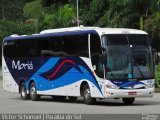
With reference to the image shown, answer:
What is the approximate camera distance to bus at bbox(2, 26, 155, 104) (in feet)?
78.0

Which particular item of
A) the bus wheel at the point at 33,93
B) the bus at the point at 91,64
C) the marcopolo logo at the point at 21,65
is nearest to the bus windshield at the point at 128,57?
the bus at the point at 91,64

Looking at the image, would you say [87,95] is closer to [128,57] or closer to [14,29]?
[128,57]

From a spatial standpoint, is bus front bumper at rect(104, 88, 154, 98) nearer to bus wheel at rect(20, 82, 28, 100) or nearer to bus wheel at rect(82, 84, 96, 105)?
bus wheel at rect(82, 84, 96, 105)

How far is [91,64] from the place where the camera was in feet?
80.1

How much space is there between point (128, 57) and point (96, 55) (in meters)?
1.24

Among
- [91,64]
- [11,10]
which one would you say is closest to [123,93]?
[91,64]

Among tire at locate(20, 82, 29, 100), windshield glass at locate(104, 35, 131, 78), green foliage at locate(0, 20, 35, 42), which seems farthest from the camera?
green foliage at locate(0, 20, 35, 42)

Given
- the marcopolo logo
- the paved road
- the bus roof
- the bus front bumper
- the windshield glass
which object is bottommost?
the paved road

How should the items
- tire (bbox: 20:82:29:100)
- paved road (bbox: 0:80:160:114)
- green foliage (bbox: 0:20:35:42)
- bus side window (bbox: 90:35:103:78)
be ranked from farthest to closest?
1. green foliage (bbox: 0:20:35:42)
2. tire (bbox: 20:82:29:100)
3. bus side window (bbox: 90:35:103:78)
4. paved road (bbox: 0:80:160:114)

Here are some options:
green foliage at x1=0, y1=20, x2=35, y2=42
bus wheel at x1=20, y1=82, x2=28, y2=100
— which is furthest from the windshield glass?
green foliage at x1=0, y1=20, x2=35, y2=42

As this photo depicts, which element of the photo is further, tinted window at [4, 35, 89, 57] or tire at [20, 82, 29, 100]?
Answer: tire at [20, 82, 29, 100]

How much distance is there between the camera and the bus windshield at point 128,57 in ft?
78.0

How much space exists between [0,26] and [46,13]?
13263 mm

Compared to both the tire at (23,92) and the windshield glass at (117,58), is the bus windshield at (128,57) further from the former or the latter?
the tire at (23,92)
